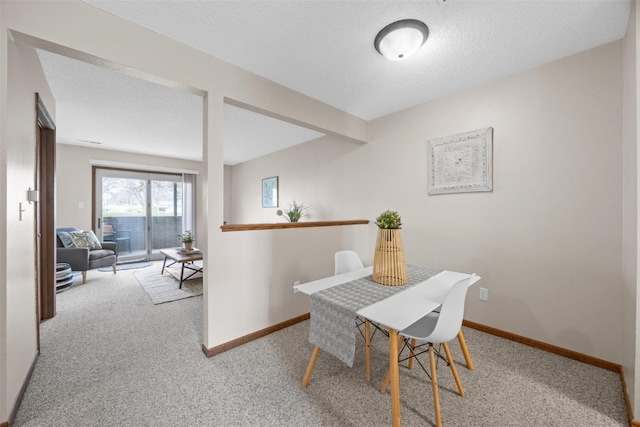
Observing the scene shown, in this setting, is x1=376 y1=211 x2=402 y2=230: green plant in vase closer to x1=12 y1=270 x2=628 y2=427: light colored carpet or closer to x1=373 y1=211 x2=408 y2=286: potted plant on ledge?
x1=373 y1=211 x2=408 y2=286: potted plant on ledge

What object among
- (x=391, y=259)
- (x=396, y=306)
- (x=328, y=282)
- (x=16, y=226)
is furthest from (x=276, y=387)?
(x=16, y=226)

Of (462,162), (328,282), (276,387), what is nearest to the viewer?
(276,387)

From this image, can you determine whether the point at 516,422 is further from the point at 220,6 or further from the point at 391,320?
the point at 220,6

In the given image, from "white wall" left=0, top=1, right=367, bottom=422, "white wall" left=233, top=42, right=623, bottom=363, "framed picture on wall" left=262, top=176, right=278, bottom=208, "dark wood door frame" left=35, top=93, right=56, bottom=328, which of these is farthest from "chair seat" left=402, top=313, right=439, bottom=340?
"framed picture on wall" left=262, top=176, right=278, bottom=208

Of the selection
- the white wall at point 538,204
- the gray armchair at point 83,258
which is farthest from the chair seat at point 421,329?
the gray armchair at point 83,258

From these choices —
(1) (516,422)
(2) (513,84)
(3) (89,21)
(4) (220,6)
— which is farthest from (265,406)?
(2) (513,84)

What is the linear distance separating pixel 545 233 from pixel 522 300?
0.63 meters

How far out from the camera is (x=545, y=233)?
2.13 metres

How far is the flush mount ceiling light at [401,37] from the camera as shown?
65.6 inches

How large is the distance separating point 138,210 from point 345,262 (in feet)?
18.9

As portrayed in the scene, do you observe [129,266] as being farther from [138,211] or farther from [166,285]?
[166,285]

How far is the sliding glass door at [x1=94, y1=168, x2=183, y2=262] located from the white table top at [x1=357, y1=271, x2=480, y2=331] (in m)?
6.30

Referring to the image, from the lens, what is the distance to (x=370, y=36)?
1803 millimetres

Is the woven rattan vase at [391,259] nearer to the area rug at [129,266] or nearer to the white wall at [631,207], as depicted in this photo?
the white wall at [631,207]
